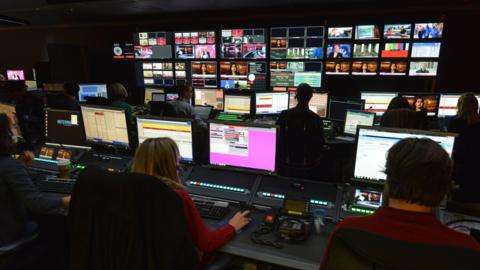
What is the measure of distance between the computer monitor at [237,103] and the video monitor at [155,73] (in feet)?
8.67

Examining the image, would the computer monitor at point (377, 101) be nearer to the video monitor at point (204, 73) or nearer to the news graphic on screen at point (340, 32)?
the news graphic on screen at point (340, 32)

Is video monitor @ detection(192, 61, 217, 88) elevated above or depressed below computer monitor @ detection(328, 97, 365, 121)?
above

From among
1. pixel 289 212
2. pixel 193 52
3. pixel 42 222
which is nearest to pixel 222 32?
pixel 193 52

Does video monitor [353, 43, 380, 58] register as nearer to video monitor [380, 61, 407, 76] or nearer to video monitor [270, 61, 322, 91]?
video monitor [380, 61, 407, 76]

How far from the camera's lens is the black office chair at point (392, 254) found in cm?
73

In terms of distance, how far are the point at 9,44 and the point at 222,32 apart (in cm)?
775

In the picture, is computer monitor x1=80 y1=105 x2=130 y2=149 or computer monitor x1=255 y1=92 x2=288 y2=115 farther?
computer monitor x1=255 y1=92 x2=288 y2=115

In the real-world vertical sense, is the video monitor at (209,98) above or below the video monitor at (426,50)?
below

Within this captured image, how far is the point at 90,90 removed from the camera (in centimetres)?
602

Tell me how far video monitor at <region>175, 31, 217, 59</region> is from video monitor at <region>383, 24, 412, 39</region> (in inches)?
126

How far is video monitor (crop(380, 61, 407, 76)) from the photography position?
5.39m

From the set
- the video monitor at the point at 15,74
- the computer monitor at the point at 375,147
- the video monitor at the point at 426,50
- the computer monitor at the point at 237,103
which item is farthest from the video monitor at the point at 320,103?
the video monitor at the point at 15,74

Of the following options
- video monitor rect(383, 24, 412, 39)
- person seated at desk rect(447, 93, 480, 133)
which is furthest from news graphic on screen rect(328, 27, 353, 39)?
person seated at desk rect(447, 93, 480, 133)

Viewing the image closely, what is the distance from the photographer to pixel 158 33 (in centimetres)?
693
